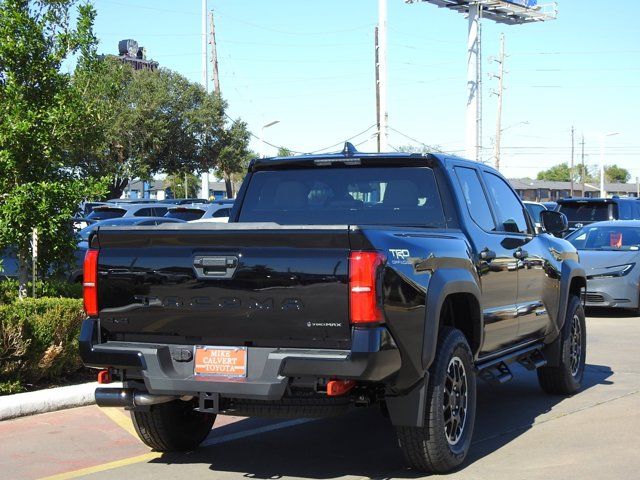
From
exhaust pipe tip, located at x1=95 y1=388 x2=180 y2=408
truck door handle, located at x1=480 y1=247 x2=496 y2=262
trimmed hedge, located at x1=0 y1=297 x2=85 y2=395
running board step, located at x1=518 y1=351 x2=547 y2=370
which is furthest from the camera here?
trimmed hedge, located at x1=0 y1=297 x2=85 y2=395

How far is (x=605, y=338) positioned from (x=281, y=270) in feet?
30.3

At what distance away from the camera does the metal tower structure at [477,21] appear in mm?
46750

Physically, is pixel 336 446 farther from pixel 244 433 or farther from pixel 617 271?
pixel 617 271

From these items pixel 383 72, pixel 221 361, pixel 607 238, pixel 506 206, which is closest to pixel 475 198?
pixel 506 206

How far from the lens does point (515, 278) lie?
759cm

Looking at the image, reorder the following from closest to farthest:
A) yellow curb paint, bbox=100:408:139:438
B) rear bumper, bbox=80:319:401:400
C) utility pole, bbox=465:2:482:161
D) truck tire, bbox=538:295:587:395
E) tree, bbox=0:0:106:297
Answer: rear bumper, bbox=80:319:401:400, yellow curb paint, bbox=100:408:139:438, truck tire, bbox=538:295:587:395, tree, bbox=0:0:106:297, utility pole, bbox=465:2:482:161

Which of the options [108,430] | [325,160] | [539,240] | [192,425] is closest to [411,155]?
[325,160]

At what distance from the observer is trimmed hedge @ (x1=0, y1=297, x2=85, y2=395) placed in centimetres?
848

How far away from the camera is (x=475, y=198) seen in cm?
752

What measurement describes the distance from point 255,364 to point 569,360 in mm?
4469

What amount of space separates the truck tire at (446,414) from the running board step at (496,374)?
0.58 metres

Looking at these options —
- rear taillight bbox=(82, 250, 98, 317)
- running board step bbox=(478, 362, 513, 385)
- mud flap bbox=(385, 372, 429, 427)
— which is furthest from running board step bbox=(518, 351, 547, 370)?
rear taillight bbox=(82, 250, 98, 317)

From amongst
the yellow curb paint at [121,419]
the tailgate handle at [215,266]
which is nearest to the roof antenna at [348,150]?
the tailgate handle at [215,266]

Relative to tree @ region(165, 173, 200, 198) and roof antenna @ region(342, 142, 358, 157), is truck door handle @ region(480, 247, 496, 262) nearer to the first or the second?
roof antenna @ region(342, 142, 358, 157)
